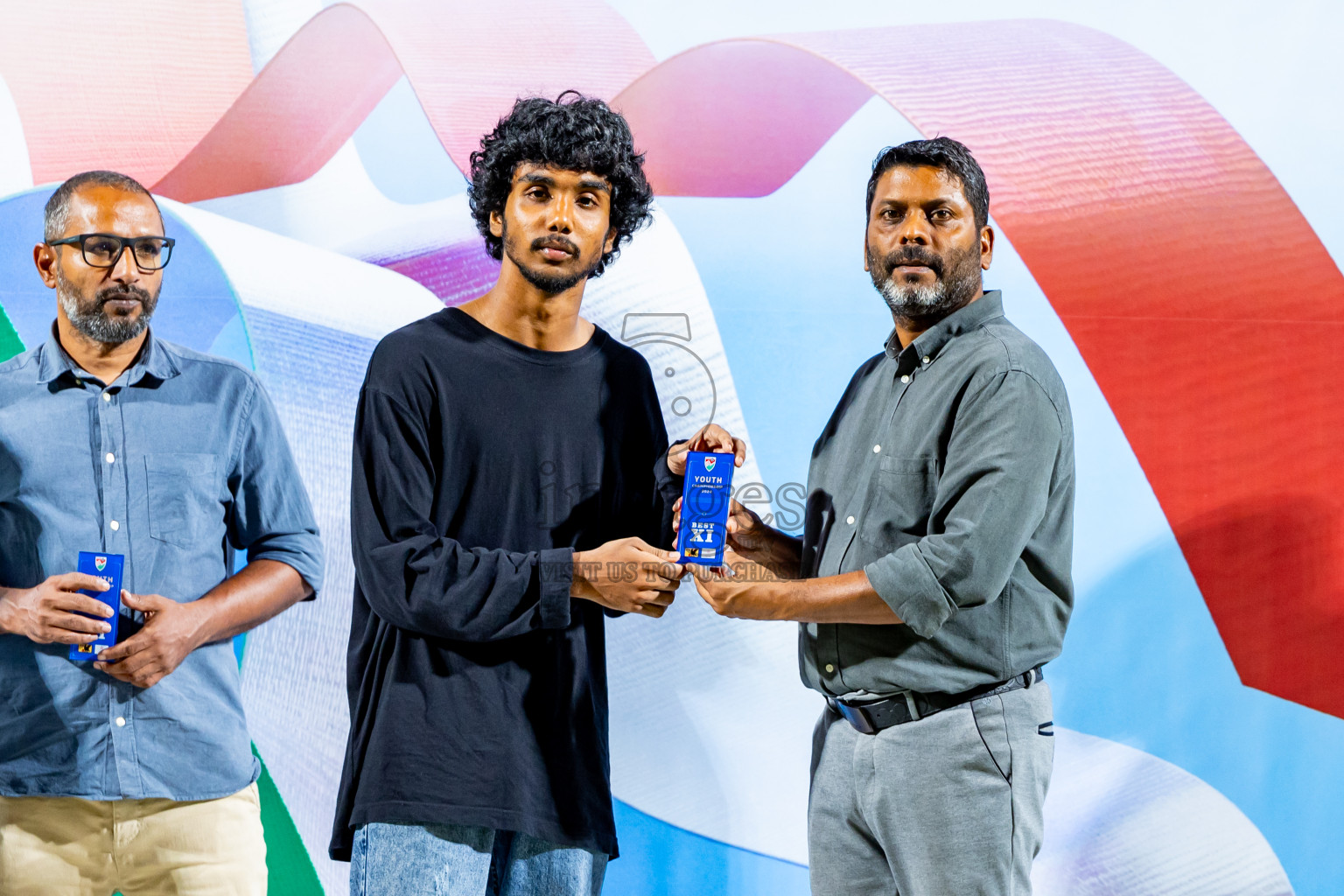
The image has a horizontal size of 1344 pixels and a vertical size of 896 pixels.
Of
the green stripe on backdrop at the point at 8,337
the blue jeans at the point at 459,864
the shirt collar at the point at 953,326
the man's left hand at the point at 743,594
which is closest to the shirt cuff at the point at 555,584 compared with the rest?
the man's left hand at the point at 743,594

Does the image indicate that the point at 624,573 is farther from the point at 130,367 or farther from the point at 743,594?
the point at 130,367

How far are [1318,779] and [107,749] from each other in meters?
3.03

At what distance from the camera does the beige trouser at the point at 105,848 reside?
2.47 metres

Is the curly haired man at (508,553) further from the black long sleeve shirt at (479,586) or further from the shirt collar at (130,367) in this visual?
the shirt collar at (130,367)

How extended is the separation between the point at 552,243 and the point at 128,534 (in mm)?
1210

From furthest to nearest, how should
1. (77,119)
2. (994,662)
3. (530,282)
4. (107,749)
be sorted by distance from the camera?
(77,119)
(107,749)
(530,282)
(994,662)

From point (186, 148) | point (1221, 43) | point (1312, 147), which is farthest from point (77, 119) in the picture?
point (1312, 147)

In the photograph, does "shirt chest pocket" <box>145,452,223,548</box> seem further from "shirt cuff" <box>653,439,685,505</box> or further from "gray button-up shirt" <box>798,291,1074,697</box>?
"gray button-up shirt" <box>798,291,1074,697</box>

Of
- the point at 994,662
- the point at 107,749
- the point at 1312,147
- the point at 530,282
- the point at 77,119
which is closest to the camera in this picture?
the point at 994,662

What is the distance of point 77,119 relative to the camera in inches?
133

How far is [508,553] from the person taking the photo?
213 centimetres

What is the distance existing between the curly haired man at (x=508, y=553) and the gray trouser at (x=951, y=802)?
0.51 meters

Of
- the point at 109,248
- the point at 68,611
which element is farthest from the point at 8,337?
the point at 68,611

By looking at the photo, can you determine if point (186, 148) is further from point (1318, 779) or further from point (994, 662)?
point (1318, 779)
